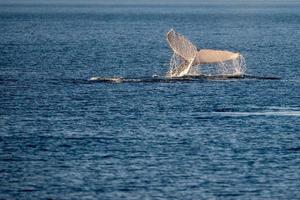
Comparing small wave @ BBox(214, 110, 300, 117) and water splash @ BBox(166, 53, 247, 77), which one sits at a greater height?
small wave @ BBox(214, 110, 300, 117)

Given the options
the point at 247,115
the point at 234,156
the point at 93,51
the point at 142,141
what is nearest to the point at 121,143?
the point at 142,141

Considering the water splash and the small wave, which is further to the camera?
the water splash

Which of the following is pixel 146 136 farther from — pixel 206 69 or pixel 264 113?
pixel 206 69

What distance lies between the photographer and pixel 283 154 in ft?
222

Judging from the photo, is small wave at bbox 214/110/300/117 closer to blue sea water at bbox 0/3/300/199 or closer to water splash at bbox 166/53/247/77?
Answer: blue sea water at bbox 0/3/300/199

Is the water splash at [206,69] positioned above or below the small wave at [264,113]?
below

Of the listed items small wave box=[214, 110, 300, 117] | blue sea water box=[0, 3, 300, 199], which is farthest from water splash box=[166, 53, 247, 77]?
small wave box=[214, 110, 300, 117]

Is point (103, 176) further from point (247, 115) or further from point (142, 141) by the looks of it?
point (247, 115)

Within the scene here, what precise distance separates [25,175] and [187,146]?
39.2 feet

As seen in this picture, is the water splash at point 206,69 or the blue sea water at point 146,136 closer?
the blue sea water at point 146,136

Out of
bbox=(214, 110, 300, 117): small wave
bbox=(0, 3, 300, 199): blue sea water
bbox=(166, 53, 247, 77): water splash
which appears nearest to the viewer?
bbox=(0, 3, 300, 199): blue sea water

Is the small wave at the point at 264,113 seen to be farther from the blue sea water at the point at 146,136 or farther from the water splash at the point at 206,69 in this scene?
the water splash at the point at 206,69

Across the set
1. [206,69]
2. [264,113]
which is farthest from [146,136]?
[206,69]

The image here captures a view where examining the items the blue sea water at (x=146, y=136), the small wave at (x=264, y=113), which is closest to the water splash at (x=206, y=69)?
the blue sea water at (x=146, y=136)
